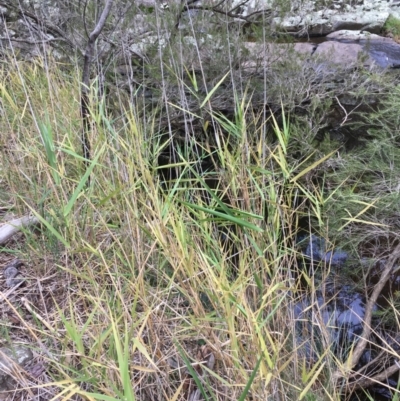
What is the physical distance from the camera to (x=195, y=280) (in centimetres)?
114

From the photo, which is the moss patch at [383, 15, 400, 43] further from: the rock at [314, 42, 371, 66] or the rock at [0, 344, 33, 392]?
the rock at [0, 344, 33, 392]

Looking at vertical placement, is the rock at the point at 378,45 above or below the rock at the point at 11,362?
below

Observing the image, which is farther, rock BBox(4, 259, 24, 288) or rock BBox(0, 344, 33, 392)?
rock BBox(4, 259, 24, 288)

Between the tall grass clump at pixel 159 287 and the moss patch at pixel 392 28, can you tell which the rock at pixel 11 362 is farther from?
the moss patch at pixel 392 28

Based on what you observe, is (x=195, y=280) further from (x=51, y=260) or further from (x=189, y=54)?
(x=189, y=54)

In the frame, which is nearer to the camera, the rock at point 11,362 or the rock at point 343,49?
the rock at point 11,362

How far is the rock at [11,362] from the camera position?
102 cm

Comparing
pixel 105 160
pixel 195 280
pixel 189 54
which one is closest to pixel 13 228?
pixel 105 160

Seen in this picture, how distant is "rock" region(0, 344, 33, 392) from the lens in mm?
1016

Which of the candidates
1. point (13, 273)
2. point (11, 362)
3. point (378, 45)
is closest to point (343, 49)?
point (378, 45)

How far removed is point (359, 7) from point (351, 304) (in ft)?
11.5

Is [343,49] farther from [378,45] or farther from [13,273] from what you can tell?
[13,273]

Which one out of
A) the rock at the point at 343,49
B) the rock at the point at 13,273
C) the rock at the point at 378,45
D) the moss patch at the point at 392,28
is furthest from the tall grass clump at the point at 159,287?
the moss patch at the point at 392,28

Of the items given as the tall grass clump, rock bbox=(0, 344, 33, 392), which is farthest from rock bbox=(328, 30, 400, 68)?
rock bbox=(0, 344, 33, 392)
